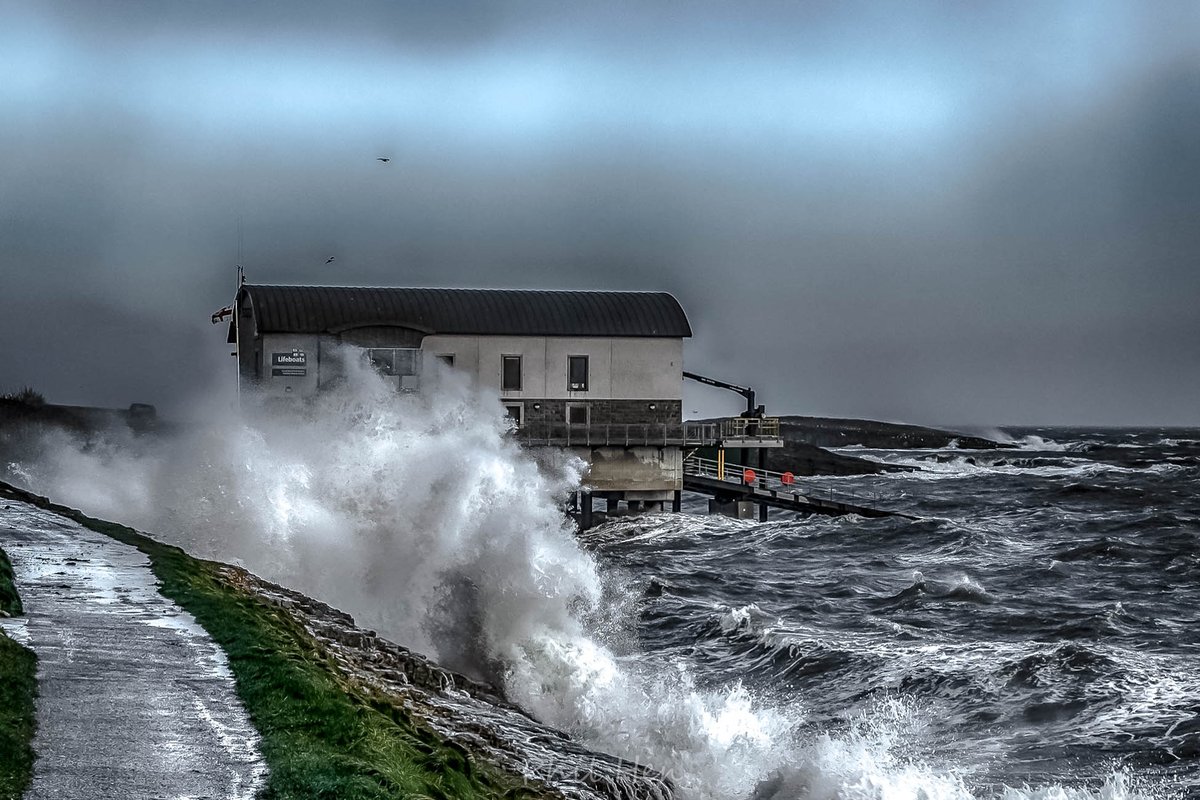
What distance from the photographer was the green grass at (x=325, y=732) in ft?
31.5

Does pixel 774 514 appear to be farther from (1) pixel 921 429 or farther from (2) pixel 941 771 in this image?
(1) pixel 921 429

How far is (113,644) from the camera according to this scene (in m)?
13.2

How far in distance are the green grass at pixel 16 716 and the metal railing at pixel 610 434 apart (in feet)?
104

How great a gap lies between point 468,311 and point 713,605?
19821mm

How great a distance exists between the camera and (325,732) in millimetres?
10875

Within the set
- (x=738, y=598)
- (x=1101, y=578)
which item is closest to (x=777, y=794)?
(x=738, y=598)

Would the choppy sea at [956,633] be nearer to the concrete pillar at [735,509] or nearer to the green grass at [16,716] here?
the concrete pillar at [735,509]

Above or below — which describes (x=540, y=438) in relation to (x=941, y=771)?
above

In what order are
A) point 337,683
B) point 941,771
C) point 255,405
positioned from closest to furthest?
point 337,683, point 941,771, point 255,405

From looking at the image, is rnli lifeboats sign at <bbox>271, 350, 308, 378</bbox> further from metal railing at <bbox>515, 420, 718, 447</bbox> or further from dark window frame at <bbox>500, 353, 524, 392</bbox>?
metal railing at <bbox>515, 420, 718, 447</bbox>

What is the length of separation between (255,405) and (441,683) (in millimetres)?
27426

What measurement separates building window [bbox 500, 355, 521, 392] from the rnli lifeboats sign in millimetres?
6231

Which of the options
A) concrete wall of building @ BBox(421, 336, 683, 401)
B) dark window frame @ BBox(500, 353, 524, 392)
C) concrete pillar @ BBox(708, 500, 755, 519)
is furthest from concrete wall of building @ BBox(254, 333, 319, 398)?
concrete pillar @ BBox(708, 500, 755, 519)

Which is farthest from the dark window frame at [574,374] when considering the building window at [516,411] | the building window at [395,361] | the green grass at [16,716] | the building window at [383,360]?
the green grass at [16,716]
